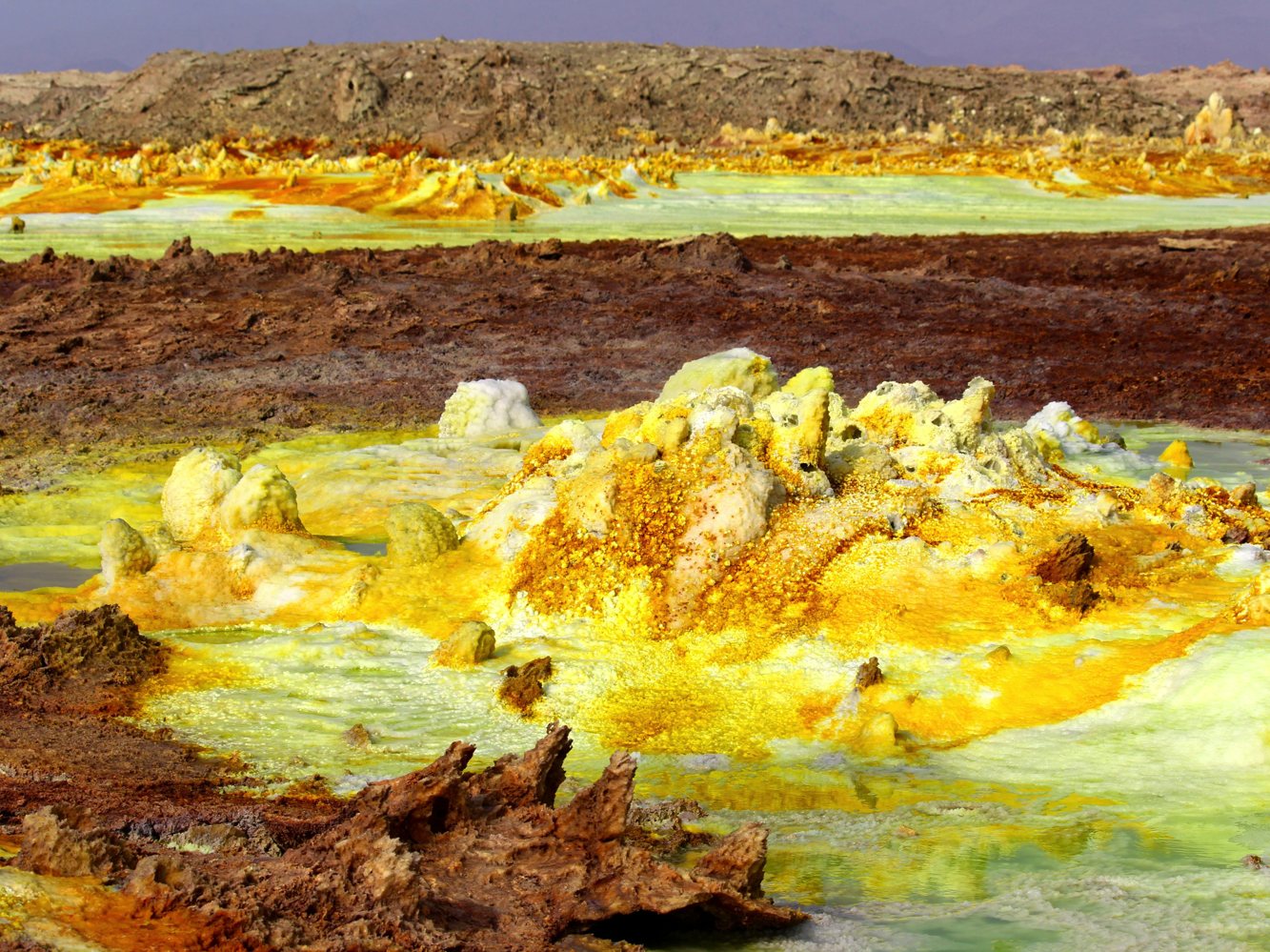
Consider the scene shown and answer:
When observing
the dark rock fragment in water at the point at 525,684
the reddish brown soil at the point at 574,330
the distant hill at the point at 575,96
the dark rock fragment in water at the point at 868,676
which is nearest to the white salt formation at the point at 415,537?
the dark rock fragment in water at the point at 525,684

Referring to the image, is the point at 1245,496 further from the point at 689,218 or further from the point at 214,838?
the point at 689,218

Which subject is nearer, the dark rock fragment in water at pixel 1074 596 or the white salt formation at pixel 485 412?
the dark rock fragment in water at pixel 1074 596

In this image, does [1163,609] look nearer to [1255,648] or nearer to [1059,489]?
[1255,648]

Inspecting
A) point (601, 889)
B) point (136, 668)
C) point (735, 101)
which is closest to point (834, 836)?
point (601, 889)

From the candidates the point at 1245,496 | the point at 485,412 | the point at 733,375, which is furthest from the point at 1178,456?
the point at 485,412

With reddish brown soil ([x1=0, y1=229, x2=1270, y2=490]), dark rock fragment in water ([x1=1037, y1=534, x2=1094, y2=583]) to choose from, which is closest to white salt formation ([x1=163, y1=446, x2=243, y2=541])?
reddish brown soil ([x1=0, y1=229, x2=1270, y2=490])

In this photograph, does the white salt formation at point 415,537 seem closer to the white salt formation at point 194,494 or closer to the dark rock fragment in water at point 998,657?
the white salt formation at point 194,494
